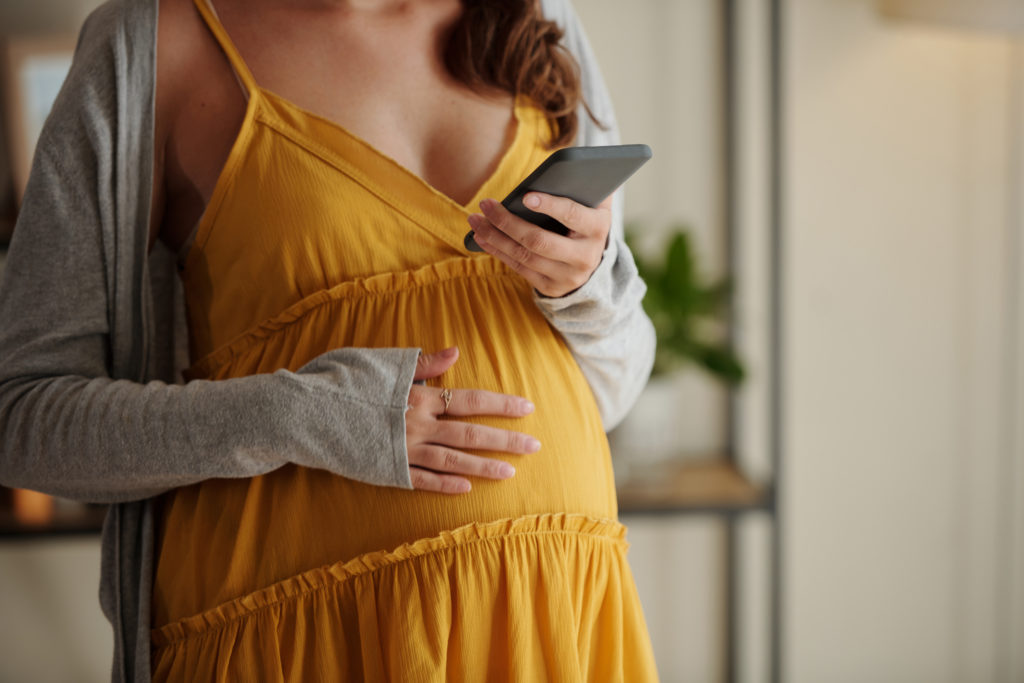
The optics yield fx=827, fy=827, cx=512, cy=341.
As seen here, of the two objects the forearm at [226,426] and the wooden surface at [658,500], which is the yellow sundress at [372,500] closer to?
the forearm at [226,426]

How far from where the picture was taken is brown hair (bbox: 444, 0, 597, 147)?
0.79 m

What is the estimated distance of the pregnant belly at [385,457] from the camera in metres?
0.66

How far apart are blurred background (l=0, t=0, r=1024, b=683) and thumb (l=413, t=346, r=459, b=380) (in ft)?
3.91

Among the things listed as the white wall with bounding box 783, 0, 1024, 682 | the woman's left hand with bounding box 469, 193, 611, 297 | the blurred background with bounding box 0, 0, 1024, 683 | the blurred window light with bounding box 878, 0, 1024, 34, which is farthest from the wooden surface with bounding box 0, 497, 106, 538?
the blurred window light with bounding box 878, 0, 1024, 34

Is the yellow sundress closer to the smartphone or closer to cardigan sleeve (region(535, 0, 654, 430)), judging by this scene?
cardigan sleeve (region(535, 0, 654, 430))

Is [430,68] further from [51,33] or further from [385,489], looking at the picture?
[51,33]

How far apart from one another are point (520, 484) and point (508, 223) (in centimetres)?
22

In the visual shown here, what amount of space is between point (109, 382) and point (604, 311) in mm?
405

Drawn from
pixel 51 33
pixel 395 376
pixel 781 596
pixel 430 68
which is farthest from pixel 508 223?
pixel 51 33

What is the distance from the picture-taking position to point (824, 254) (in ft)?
6.26

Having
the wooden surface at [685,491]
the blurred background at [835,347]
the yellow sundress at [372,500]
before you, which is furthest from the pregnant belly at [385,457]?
the blurred background at [835,347]

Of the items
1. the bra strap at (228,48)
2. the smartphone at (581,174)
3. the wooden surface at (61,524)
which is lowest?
the wooden surface at (61,524)

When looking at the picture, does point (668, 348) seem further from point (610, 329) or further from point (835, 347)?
point (610, 329)

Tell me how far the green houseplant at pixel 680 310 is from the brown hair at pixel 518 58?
0.86 metres
